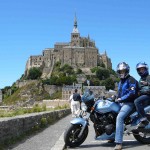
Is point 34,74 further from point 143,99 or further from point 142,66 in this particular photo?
point 143,99

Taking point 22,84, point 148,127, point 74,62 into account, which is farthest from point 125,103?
point 74,62

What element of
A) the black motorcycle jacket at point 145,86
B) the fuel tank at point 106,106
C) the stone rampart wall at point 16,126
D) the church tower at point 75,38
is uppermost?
the church tower at point 75,38

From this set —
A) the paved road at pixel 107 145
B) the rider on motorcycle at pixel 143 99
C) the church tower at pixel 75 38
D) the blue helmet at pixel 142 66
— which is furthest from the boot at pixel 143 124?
the church tower at pixel 75 38

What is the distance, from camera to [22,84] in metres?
149

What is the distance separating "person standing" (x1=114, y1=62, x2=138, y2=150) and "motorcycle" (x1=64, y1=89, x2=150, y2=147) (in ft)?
0.69

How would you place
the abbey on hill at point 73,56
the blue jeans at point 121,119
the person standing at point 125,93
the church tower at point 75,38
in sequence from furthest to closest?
the church tower at point 75,38 < the abbey on hill at point 73,56 < the person standing at point 125,93 < the blue jeans at point 121,119

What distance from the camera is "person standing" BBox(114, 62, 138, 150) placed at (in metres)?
8.86

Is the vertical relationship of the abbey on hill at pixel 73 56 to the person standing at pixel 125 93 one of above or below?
above

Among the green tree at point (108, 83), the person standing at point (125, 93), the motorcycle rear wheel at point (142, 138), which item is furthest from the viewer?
the green tree at point (108, 83)

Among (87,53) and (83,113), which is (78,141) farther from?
(87,53)

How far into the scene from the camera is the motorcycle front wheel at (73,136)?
29.9 feet

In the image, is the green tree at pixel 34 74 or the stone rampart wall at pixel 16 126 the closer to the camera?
the stone rampart wall at pixel 16 126

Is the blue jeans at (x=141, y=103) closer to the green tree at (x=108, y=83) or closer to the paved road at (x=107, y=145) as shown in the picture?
the paved road at (x=107, y=145)

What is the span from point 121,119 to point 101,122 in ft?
1.71
